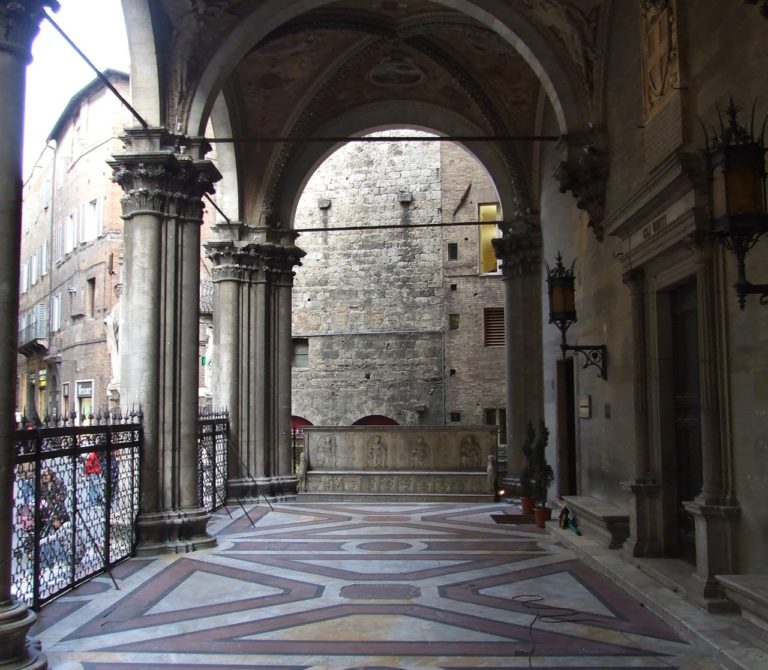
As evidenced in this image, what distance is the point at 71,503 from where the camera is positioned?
24.7 ft

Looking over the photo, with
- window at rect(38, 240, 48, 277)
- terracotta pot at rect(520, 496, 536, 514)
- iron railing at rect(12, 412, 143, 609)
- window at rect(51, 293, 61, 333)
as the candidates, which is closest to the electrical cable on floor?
iron railing at rect(12, 412, 143, 609)

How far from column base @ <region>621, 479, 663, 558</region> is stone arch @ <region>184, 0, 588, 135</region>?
4962 millimetres

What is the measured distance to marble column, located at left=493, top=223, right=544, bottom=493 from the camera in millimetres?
14953

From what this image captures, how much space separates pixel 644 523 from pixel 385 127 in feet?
35.9

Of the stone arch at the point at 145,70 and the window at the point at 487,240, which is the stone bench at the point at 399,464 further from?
the window at the point at 487,240

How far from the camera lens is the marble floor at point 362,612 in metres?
5.40

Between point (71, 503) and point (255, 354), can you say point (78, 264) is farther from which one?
point (71, 503)

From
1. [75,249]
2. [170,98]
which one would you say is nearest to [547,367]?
[170,98]

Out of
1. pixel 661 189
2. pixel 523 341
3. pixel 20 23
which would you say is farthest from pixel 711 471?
pixel 523 341

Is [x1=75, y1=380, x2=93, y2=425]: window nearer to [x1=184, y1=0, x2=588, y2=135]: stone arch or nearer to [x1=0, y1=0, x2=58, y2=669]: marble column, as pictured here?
[x1=184, y1=0, x2=588, y2=135]: stone arch

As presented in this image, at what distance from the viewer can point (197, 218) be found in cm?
1020

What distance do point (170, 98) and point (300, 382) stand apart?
16455 millimetres

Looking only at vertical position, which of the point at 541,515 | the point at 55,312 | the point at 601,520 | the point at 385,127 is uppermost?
the point at 385,127

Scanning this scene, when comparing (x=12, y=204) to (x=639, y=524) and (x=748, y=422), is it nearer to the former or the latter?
(x=748, y=422)
